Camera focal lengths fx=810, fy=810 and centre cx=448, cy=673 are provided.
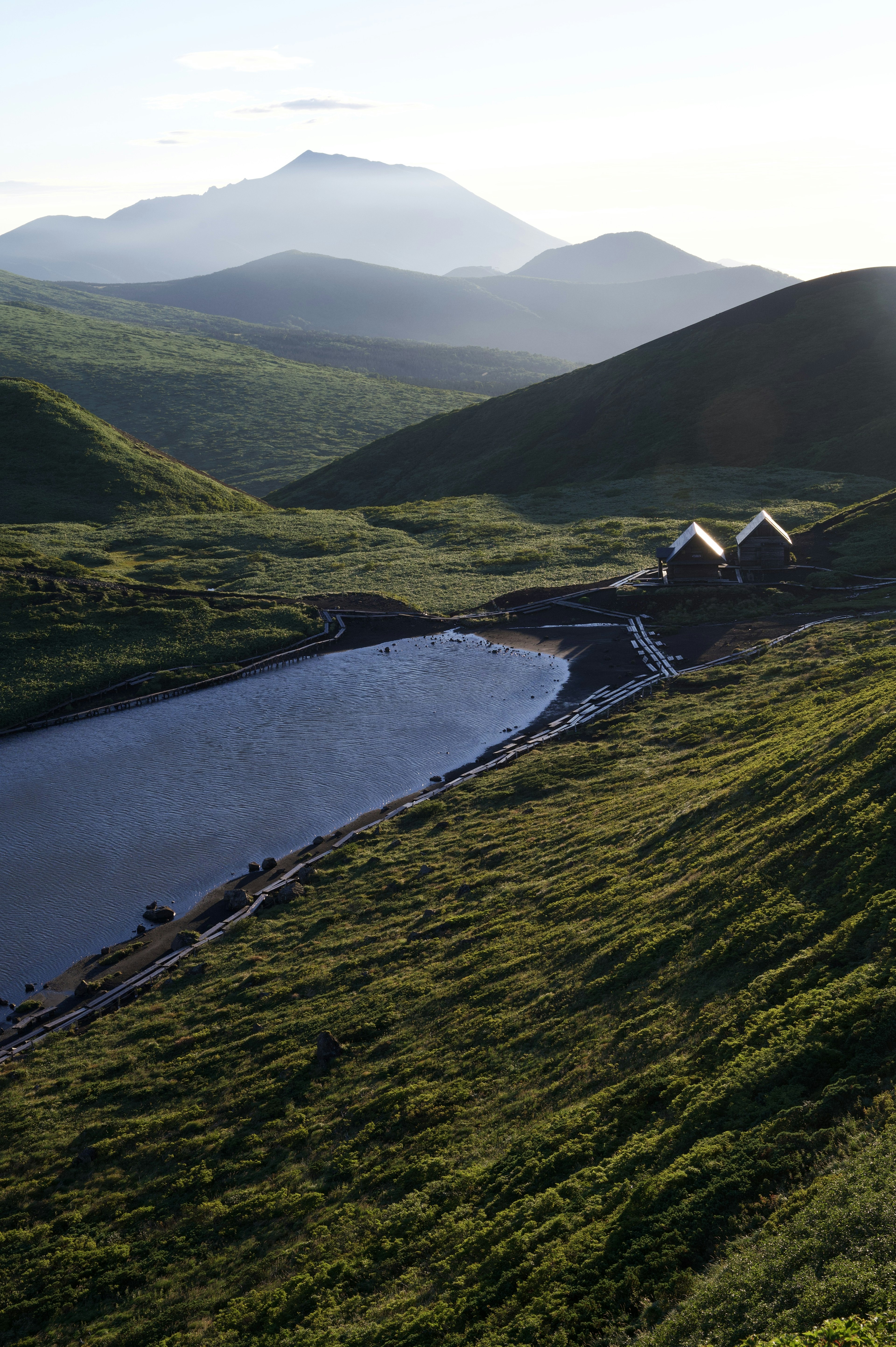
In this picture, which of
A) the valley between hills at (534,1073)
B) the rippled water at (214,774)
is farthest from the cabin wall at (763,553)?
the rippled water at (214,774)

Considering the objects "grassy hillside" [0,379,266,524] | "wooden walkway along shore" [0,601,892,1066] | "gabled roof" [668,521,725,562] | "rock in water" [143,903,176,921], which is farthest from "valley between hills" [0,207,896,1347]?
"grassy hillside" [0,379,266,524]

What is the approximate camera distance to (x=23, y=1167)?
19078mm

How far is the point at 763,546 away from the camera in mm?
66500

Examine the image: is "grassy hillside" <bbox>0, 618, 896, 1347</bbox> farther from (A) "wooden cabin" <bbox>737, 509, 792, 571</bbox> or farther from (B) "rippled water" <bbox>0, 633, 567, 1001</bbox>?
(A) "wooden cabin" <bbox>737, 509, 792, 571</bbox>

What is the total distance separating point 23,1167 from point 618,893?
16.5 metres

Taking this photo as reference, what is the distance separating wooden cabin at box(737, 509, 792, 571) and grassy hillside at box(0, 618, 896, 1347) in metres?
39.0

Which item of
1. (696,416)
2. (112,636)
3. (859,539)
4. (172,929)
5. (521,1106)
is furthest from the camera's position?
(696,416)

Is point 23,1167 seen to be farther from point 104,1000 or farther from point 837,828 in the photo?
point 837,828

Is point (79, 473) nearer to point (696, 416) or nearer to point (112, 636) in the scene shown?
point (112, 636)

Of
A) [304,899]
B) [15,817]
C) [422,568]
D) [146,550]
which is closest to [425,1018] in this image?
Answer: [304,899]

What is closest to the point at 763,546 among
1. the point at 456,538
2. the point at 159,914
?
the point at 456,538

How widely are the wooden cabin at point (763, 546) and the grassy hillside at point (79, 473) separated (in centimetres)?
6625

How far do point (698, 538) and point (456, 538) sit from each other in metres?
34.2

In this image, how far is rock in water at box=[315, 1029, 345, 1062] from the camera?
816 inches
